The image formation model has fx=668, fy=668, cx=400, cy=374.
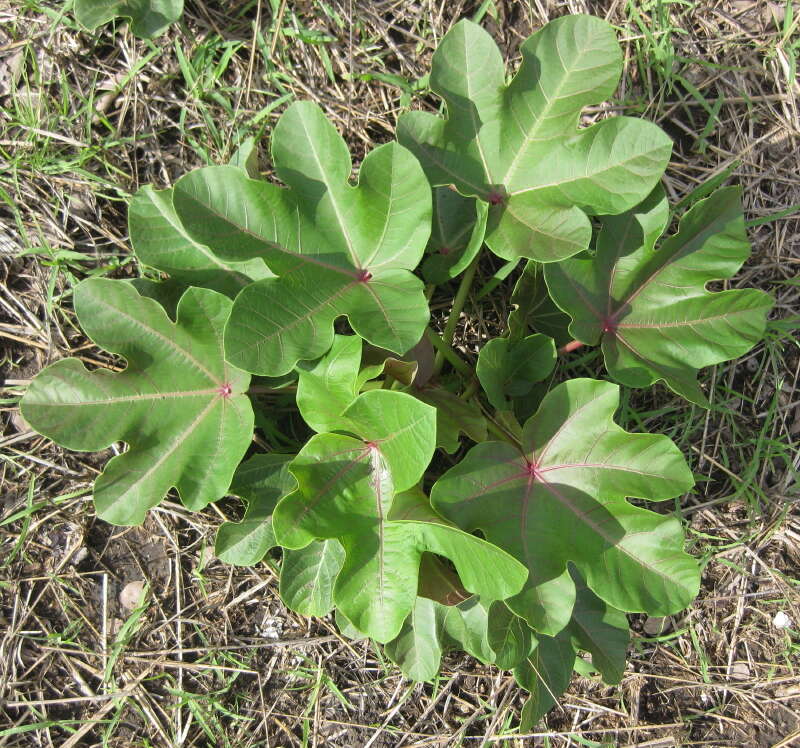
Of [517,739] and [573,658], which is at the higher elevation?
[573,658]

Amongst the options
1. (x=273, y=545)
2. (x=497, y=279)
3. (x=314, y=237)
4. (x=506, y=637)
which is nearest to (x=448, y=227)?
(x=497, y=279)

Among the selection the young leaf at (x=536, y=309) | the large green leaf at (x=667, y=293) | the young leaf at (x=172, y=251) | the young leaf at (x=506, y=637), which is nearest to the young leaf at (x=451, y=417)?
the young leaf at (x=536, y=309)

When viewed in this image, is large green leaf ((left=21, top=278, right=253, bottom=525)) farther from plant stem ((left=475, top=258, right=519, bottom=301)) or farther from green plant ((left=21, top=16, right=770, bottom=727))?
plant stem ((left=475, top=258, right=519, bottom=301))

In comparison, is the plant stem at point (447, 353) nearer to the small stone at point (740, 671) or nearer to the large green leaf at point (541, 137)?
the large green leaf at point (541, 137)

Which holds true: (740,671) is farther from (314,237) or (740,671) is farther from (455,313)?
(314,237)

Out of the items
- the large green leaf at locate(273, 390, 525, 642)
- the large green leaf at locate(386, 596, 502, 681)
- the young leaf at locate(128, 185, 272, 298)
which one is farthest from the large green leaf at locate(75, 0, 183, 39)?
the large green leaf at locate(386, 596, 502, 681)

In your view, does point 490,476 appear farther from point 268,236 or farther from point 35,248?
point 35,248

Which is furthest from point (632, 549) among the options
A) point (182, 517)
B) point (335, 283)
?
point (182, 517)
